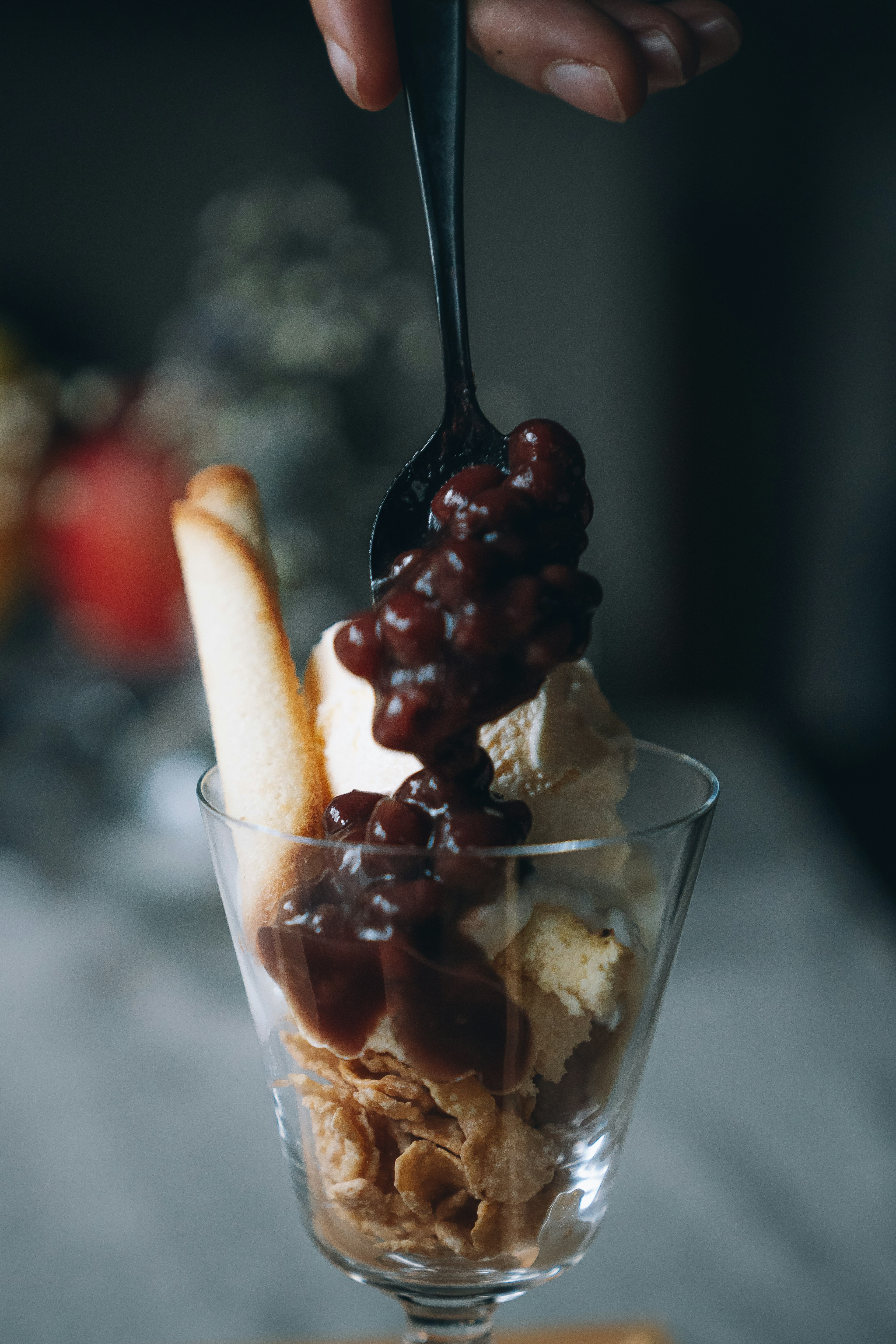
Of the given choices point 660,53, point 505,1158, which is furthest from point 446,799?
point 660,53

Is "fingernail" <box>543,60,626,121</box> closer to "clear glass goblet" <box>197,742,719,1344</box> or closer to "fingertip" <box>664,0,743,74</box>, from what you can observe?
"fingertip" <box>664,0,743,74</box>

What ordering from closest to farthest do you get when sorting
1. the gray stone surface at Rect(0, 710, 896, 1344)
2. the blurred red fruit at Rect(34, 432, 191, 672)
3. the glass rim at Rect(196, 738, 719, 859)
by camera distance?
the glass rim at Rect(196, 738, 719, 859), the gray stone surface at Rect(0, 710, 896, 1344), the blurred red fruit at Rect(34, 432, 191, 672)

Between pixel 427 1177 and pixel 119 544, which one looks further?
pixel 119 544

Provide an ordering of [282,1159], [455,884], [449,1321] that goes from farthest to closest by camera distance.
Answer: [282,1159] < [449,1321] < [455,884]

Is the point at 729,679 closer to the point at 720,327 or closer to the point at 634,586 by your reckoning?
the point at 634,586

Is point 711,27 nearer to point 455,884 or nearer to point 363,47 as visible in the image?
point 363,47

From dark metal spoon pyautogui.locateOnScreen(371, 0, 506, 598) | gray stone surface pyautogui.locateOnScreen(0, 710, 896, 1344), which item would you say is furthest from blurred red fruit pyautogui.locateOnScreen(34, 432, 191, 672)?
dark metal spoon pyautogui.locateOnScreen(371, 0, 506, 598)
